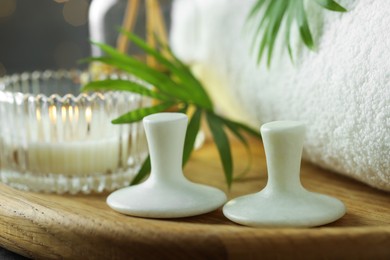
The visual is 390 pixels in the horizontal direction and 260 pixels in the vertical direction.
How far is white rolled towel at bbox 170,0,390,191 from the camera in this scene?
20.3 inches

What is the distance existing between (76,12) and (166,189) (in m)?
0.87

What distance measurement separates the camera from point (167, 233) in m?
0.43

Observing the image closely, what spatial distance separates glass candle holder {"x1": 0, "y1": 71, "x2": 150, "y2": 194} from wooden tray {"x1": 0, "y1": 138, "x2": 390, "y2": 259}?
1.7 inches

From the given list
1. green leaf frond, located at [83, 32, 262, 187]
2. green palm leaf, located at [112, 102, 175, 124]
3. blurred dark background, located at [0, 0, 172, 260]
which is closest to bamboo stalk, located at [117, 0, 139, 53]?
green leaf frond, located at [83, 32, 262, 187]

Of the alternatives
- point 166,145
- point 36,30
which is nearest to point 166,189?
point 166,145

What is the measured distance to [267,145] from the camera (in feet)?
1.65

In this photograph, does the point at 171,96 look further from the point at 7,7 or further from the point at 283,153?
the point at 7,7

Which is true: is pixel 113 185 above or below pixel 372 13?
below

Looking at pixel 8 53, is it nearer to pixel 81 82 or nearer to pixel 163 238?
pixel 81 82

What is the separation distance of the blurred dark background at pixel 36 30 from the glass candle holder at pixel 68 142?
656 mm

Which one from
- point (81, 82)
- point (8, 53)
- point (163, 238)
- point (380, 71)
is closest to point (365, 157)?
point (380, 71)

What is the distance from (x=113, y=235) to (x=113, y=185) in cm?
20

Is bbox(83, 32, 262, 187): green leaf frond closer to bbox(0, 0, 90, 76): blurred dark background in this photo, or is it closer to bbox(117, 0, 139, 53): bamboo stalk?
bbox(117, 0, 139, 53): bamboo stalk

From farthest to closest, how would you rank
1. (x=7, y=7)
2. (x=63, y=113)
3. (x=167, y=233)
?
(x=7, y=7) < (x=63, y=113) < (x=167, y=233)
